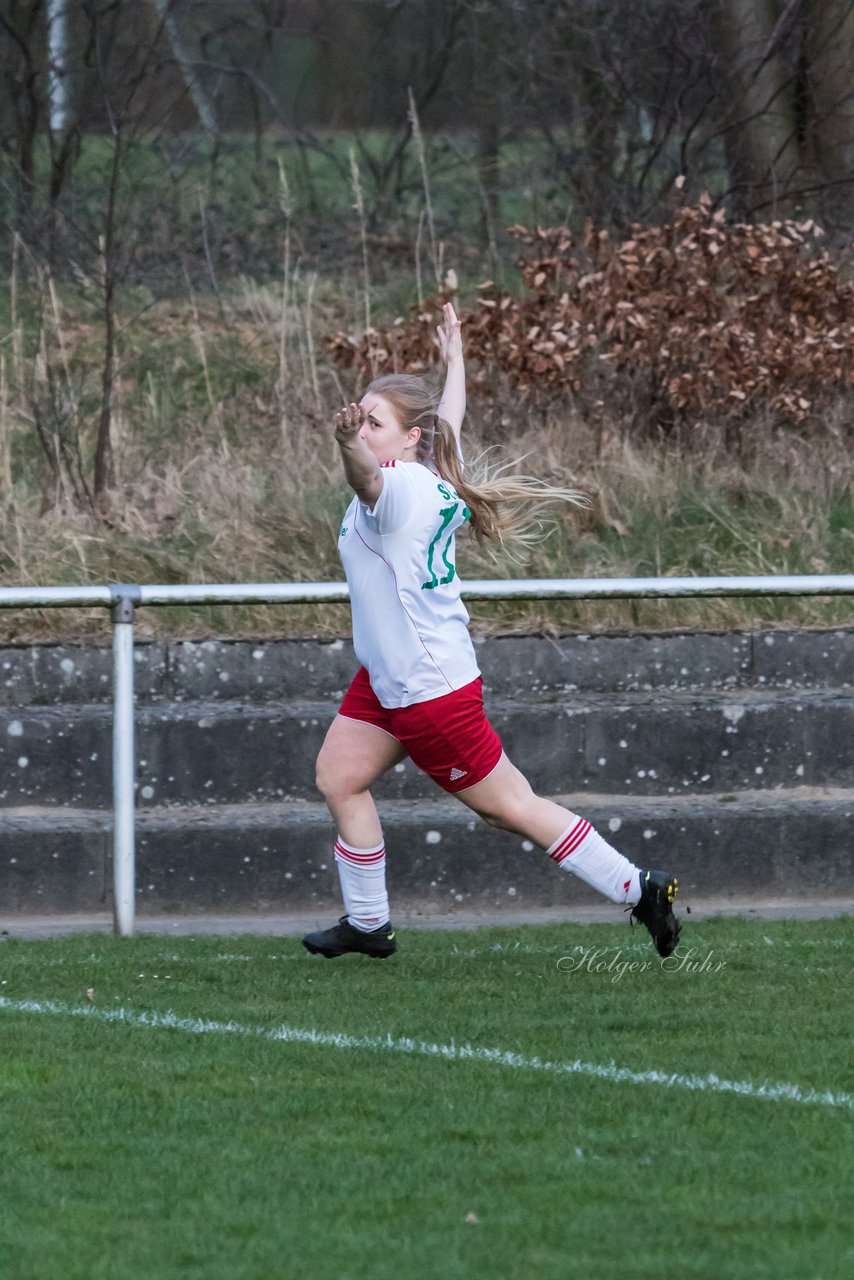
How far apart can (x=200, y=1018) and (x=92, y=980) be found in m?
0.70

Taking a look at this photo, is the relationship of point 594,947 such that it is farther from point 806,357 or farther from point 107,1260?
point 806,357

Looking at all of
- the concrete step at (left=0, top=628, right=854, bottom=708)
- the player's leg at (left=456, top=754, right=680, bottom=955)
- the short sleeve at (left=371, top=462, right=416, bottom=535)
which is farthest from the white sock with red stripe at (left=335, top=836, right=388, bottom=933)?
the concrete step at (left=0, top=628, right=854, bottom=708)

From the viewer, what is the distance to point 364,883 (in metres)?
6.30

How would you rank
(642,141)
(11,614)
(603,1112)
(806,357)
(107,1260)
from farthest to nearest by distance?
(642,141) < (806,357) < (11,614) < (603,1112) < (107,1260)

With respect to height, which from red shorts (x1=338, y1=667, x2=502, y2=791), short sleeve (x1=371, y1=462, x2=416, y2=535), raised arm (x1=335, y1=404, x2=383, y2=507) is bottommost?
red shorts (x1=338, y1=667, x2=502, y2=791)

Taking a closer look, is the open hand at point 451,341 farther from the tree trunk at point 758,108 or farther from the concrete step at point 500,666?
the tree trunk at point 758,108

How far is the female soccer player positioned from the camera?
5.98 metres

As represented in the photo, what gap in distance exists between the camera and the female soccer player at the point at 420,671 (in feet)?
19.6

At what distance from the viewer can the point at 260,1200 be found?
13.1 ft

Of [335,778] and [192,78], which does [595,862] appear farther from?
[192,78]

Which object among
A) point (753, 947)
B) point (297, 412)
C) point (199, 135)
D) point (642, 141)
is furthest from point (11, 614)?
point (199, 135)

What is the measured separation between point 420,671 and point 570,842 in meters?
0.68

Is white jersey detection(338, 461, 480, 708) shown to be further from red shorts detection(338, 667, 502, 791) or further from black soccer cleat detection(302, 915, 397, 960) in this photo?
black soccer cleat detection(302, 915, 397, 960)

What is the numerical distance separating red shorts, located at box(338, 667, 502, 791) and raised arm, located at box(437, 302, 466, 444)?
780 millimetres
